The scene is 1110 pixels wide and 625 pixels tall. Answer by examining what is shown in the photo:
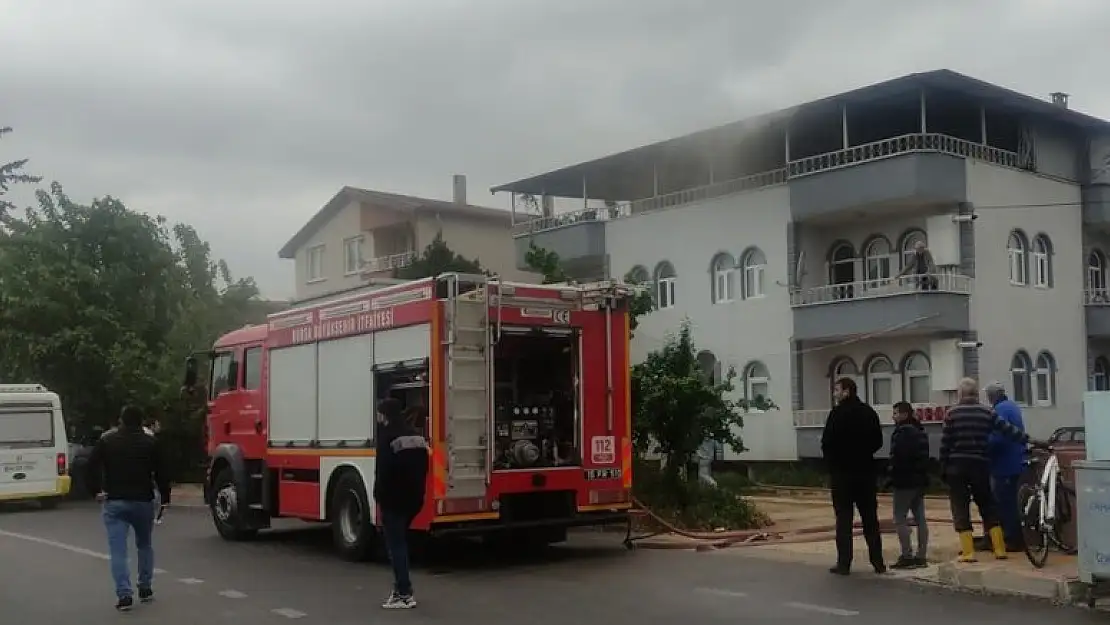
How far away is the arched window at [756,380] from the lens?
102 ft

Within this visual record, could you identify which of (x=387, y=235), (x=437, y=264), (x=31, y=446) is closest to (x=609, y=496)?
(x=31, y=446)

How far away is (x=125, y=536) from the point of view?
10.8m

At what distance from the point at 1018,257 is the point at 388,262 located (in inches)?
886

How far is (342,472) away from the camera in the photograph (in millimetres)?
14117

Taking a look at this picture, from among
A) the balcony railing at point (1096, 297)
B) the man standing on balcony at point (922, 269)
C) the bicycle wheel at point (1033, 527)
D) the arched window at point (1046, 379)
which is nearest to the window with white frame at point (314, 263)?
the man standing on balcony at point (922, 269)

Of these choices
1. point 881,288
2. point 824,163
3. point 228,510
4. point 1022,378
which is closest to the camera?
point 228,510

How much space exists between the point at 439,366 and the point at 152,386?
64.6ft

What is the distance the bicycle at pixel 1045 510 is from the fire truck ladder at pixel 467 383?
531 centimetres

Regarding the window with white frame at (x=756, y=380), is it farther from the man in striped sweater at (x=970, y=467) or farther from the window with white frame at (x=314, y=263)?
the window with white frame at (x=314, y=263)

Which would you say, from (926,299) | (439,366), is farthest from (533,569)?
(926,299)

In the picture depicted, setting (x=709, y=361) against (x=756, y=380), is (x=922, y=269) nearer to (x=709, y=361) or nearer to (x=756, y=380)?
(x=756, y=380)

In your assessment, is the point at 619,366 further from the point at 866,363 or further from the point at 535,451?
the point at 866,363

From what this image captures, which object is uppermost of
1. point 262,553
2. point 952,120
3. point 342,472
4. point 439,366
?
point 952,120

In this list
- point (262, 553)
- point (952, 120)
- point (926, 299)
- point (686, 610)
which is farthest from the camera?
point (952, 120)
